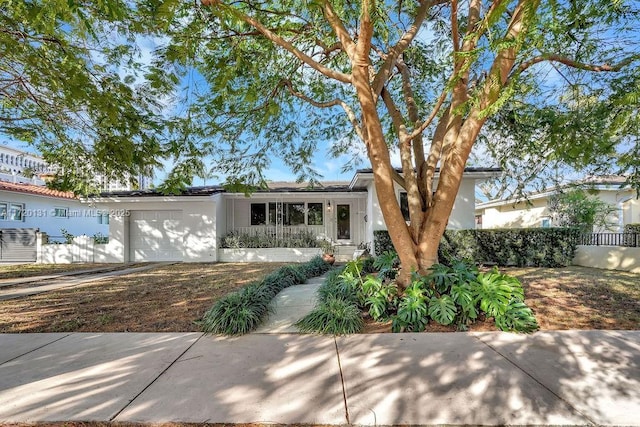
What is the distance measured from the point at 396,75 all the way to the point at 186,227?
36.6 feet

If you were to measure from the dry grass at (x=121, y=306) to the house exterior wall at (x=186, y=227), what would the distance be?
5509 millimetres

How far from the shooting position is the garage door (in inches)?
603

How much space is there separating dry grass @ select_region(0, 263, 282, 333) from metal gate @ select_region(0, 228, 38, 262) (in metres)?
9.26

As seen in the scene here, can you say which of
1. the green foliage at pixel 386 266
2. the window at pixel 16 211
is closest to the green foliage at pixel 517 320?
the green foliage at pixel 386 266

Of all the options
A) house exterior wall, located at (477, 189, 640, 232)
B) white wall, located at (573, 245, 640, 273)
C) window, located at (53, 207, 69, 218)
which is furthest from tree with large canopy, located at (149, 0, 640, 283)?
window, located at (53, 207, 69, 218)

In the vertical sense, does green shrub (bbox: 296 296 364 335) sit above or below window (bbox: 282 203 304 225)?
below

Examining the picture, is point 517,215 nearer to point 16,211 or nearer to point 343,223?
point 343,223

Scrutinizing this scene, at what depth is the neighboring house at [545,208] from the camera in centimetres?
1456

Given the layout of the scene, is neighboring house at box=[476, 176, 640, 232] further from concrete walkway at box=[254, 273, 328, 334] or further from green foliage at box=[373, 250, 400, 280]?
concrete walkway at box=[254, 273, 328, 334]

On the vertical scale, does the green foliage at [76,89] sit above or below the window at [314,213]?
above

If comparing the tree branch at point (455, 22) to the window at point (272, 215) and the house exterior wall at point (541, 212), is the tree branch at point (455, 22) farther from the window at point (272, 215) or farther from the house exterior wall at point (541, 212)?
the window at point (272, 215)

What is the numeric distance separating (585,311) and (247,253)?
482 inches

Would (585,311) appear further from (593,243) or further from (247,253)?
(247,253)

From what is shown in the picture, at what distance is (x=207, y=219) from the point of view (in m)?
15.0
